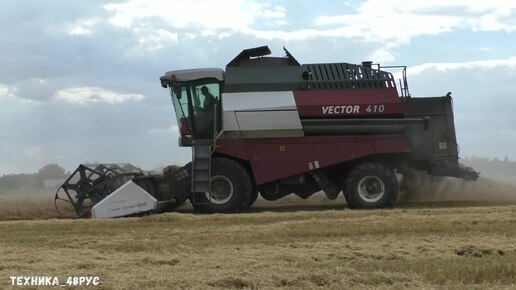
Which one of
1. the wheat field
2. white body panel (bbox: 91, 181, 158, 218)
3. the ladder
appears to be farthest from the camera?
the ladder

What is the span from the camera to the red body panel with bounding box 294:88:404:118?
44.3 ft

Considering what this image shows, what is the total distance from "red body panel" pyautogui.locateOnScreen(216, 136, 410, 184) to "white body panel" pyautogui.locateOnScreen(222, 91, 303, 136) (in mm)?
314

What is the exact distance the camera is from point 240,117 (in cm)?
1354

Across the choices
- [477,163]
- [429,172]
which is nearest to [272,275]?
[429,172]

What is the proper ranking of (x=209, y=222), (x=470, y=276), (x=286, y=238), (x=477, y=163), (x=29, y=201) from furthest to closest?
(x=477, y=163) → (x=29, y=201) → (x=209, y=222) → (x=286, y=238) → (x=470, y=276)

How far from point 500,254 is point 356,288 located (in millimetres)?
2412

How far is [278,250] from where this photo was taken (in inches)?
291

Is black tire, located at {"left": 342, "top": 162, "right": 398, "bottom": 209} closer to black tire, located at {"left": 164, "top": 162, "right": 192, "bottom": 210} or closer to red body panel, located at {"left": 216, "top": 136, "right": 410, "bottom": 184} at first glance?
red body panel, located at {"left": 216, "top": 136, "right": 410, "bottom": 184}

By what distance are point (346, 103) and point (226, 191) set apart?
3259 millimetres

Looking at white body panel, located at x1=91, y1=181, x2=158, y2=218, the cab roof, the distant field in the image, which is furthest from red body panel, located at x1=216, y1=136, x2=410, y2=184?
the distant field

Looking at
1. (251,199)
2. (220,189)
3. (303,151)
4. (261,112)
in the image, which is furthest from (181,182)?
(303,151)

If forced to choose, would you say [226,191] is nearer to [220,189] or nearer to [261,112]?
[220,189]

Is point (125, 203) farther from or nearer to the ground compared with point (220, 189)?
nearer to the ground

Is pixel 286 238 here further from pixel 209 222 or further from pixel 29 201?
pixel 29 201
